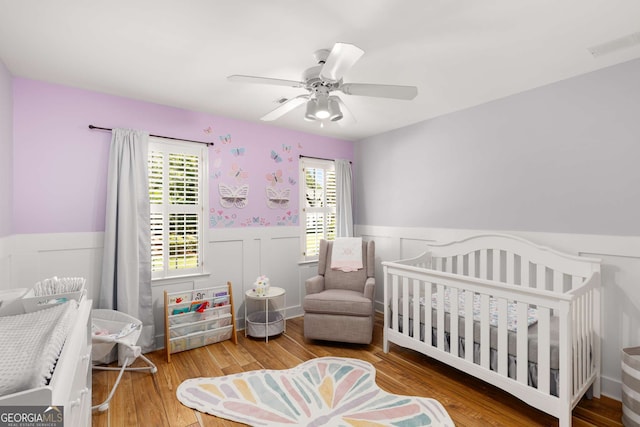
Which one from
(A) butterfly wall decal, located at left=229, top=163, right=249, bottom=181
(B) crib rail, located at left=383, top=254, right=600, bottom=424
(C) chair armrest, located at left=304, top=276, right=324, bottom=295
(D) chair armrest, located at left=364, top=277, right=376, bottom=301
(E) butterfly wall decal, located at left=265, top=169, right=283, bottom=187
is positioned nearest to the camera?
(B) crib rail, located at left=383, top=254, right=600, bottom=424

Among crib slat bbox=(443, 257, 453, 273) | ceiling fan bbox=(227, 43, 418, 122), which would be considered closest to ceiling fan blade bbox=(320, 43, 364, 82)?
ceiling fan bbox=(227, 43, 418, 122)

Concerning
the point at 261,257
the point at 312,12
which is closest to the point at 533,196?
the point at 312,12

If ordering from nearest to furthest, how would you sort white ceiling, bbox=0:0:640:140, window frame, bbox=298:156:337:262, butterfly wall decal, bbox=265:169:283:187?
white ceiling, bbox=0:0:640:140, butterfly wall decal, bbox=265:169:283:187, window frame, bbox=298:156:337:262

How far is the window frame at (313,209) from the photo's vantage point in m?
3.97

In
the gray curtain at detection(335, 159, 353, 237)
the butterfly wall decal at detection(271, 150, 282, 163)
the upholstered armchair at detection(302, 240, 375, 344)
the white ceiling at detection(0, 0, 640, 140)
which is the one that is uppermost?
the white ceiling at detection(0, 0, 640, 140)

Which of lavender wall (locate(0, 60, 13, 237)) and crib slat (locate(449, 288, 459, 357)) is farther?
Result: crib slat (locate(449, 288, 459, 357))

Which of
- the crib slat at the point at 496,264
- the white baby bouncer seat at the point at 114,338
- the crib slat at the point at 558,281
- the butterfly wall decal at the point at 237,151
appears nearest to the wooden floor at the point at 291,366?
the white baby bouncer seat at the point at 114,338

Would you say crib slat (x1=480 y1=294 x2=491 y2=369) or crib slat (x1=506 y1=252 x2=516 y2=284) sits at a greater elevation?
crib slat (x1=506 y1=252 x2=516 y2=284)

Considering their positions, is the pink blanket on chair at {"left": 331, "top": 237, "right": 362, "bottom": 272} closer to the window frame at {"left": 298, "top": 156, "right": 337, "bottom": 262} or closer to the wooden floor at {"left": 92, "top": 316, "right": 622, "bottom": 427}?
the window frame at {"left": 298, "top": 156, "right": 337, "bottom": 262}

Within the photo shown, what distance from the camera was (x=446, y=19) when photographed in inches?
65.9

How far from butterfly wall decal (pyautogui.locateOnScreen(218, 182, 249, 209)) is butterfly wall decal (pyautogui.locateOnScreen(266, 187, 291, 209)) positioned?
0.93 feet

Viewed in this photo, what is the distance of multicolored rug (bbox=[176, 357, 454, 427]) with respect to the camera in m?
1.96

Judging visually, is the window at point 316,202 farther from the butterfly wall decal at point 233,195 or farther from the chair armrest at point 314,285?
the butterfly wall decal at point 233,195

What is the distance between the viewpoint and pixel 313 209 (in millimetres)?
4082
